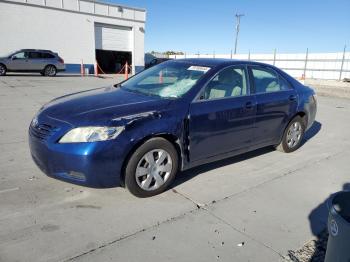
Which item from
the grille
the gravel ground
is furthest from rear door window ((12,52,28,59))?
the gravel ground

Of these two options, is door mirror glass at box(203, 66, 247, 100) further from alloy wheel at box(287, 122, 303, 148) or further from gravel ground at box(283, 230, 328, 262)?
gravel ground at box(283, 230, 328, 262)

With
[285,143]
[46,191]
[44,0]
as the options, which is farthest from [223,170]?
[44,0]

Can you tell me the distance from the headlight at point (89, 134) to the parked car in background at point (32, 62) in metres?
17.9

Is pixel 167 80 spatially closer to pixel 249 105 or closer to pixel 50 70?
pixel 249 105

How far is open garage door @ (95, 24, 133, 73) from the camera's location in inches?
1083

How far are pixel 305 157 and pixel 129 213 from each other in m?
3.41

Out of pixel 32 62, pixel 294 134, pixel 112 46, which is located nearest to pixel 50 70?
pixel 32 62

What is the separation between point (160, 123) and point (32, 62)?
18573mm

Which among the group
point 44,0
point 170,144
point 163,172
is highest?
point 44,0

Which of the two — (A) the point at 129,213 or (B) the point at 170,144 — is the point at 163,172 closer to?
(B) the point at 170,144

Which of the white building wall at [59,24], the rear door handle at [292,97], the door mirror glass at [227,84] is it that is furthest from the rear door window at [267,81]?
the white building wall at [59,24]

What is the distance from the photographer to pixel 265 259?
9.00 ft

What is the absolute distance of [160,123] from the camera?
11.7 feet

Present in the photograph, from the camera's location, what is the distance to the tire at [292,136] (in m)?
5.45
